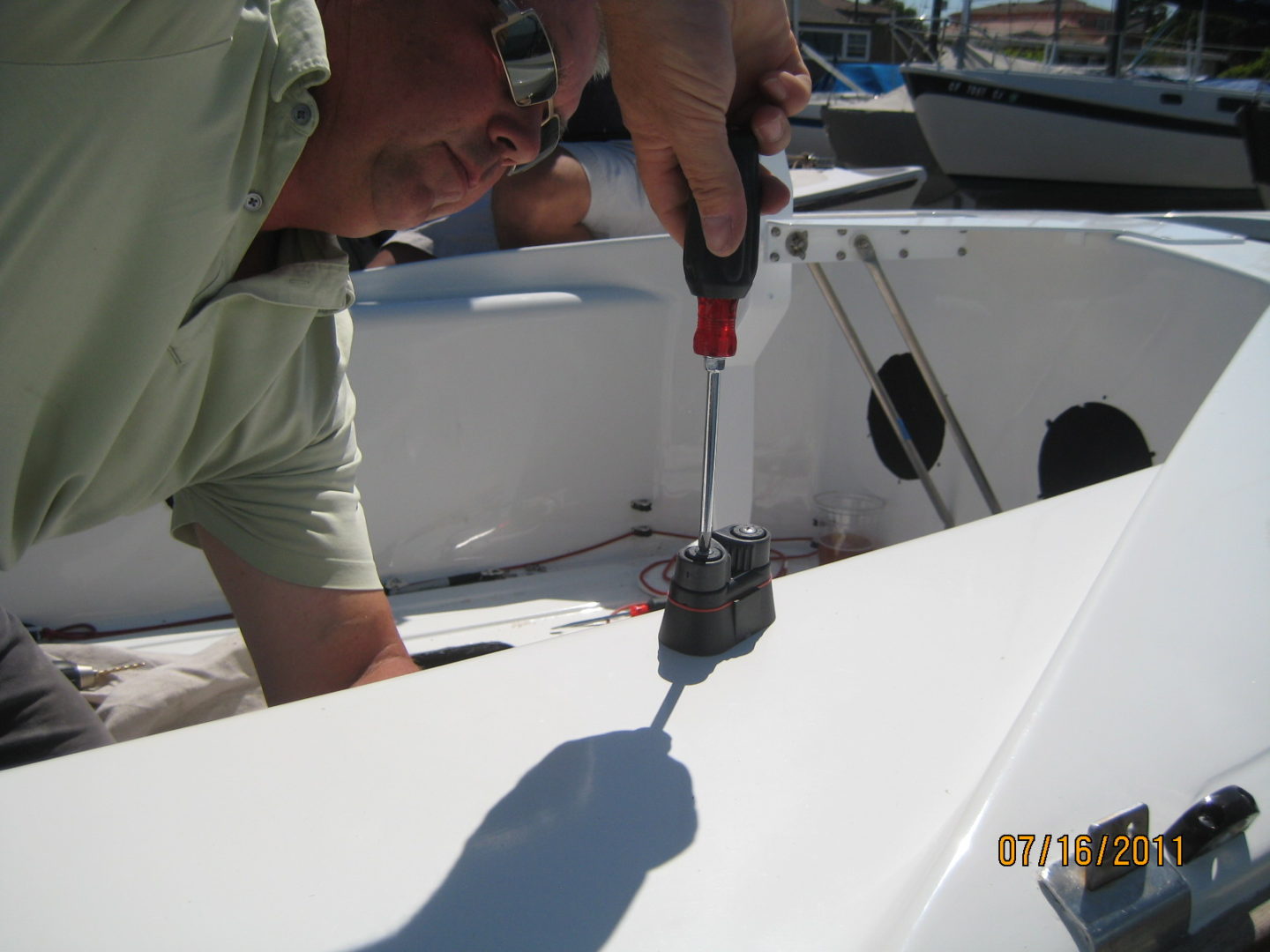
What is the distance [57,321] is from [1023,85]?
12230 millimetres

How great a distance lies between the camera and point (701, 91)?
0.78 meters

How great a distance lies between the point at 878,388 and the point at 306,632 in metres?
1.22

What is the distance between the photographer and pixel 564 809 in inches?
22.2

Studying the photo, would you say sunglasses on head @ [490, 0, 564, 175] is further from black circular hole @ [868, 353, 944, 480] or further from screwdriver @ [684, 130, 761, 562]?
black circular hole @ [868, 353, 944, 480]

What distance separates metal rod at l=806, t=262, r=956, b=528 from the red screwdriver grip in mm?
1119

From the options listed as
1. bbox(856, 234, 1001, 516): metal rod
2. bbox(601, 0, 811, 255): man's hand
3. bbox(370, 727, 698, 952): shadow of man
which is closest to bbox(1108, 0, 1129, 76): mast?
bbox(856, 234, 1001, 516): metal rod

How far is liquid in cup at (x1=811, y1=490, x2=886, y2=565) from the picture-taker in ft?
7.45

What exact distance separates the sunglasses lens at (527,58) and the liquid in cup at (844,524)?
1413 millimetres

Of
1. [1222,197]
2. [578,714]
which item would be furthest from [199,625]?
[1222,197]

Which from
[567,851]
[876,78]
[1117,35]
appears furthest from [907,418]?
[876,78]

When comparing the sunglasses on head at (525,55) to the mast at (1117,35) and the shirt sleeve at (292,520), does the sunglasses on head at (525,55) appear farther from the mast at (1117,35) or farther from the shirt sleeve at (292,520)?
the mast at (1117,35)

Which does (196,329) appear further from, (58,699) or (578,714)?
(578,714)

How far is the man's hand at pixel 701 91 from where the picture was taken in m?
0.76

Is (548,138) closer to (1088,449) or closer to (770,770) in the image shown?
(770,770)
